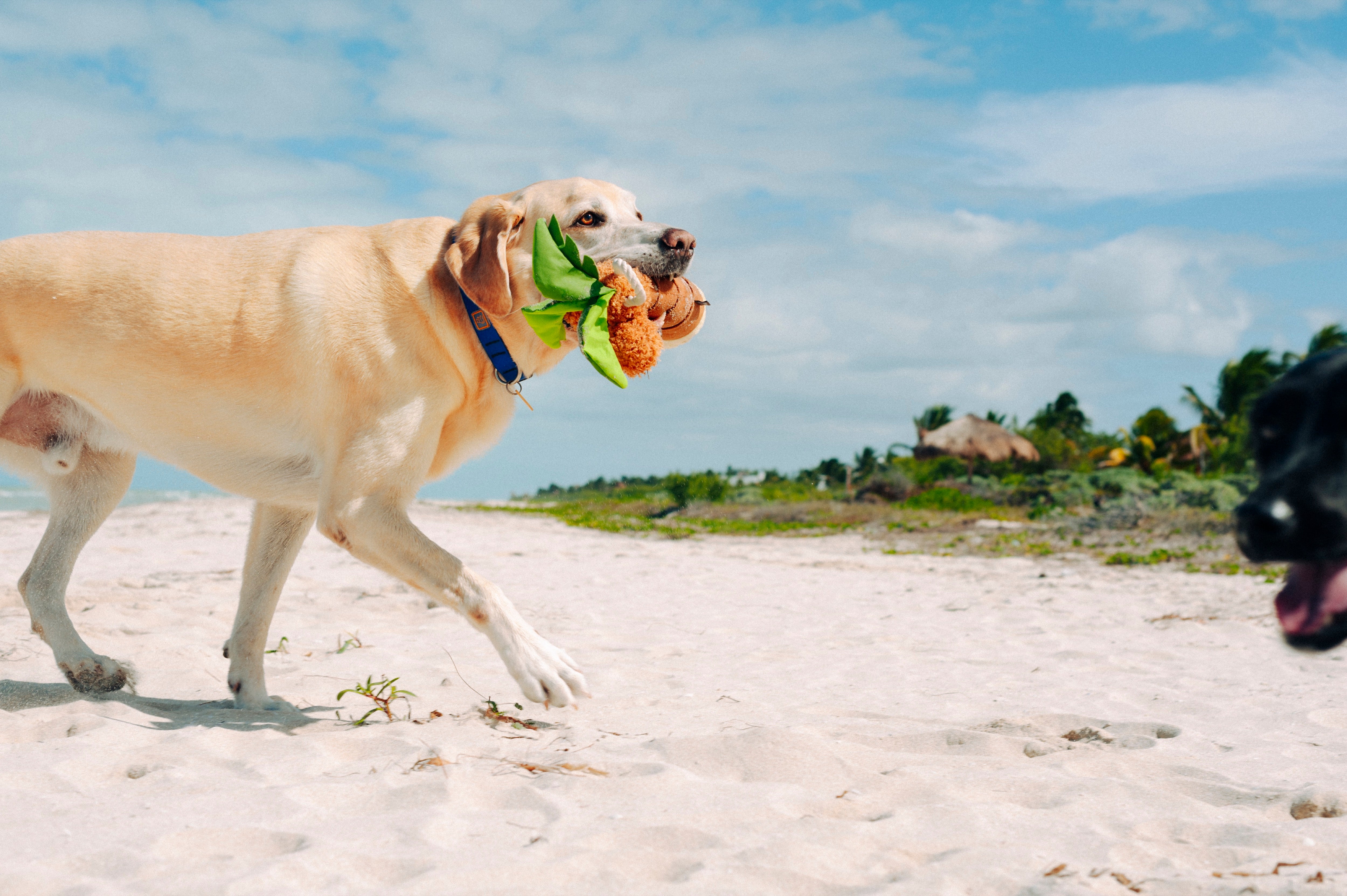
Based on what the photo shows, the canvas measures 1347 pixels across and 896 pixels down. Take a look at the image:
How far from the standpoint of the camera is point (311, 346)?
3686 millimetres

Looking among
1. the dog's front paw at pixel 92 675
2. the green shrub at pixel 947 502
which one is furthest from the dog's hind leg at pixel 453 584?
the green shrub at pixel 947 502

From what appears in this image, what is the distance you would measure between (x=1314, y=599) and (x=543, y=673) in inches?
96.3

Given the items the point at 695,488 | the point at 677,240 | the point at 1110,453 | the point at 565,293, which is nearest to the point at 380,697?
the point at 565,293

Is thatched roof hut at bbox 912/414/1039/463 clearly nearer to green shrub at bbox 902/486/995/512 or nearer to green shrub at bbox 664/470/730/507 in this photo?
green shrub at bbox 902/486/995/512

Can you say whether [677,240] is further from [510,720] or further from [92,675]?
[92,675]

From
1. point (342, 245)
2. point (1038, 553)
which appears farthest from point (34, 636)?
point (1038, 553)

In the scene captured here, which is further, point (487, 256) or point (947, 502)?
point (947, 502)

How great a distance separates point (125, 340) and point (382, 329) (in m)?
1.00

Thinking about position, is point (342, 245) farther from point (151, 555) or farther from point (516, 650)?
point (151, 555)

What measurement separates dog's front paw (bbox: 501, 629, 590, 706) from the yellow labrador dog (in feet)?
1.18

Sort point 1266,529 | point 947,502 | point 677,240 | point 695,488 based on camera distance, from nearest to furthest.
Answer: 1. point 1266,529
2. point 677,240
3. point 947,502
4. point 695,488

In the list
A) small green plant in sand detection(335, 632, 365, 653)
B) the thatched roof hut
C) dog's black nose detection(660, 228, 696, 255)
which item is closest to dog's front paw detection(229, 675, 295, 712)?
small green plant in sand detection(335, 632, 365, 653)

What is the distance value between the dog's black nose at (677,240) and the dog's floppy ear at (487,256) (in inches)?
22.9

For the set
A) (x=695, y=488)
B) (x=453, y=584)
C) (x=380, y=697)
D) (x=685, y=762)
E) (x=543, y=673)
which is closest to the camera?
(x=685, y=762)
